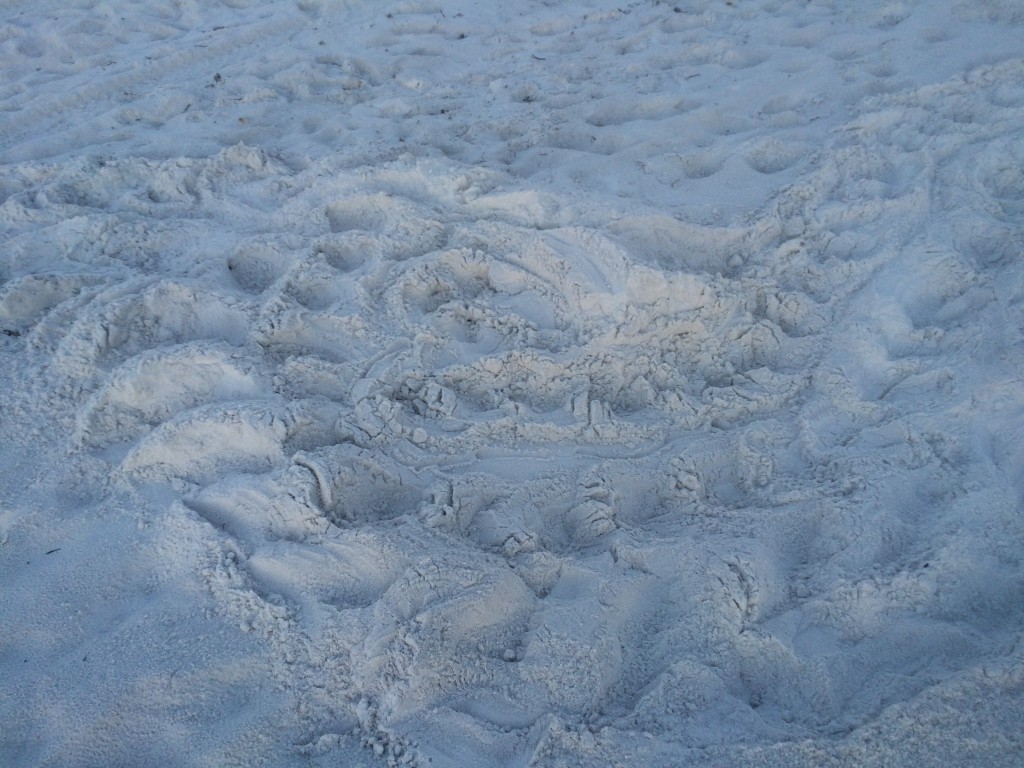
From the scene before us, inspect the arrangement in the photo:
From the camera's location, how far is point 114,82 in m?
3.79

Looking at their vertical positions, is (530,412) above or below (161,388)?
below

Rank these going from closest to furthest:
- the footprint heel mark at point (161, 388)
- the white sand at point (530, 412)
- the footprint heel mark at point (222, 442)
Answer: the white sand at point (530, 412) < the footprint heel mark at point (222, 442) < the footprint heel mark at point (161, 388)

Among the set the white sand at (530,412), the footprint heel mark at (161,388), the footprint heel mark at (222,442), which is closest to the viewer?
the white sand at (530,412)

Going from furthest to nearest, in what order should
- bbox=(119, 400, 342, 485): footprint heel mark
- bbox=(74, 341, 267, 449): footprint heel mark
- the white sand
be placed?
bbox=(74, 341, 267, 449): footprint heel mark, bbox=(119, 400, 342, 485): footprint heel mark, the white sand

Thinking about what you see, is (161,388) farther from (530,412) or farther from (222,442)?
(530,412)

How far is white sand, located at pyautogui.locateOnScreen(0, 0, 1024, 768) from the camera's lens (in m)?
1.52

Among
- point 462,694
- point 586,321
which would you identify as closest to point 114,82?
point 586,321

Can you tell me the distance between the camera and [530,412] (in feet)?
7.20

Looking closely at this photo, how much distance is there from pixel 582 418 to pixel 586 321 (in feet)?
1.29

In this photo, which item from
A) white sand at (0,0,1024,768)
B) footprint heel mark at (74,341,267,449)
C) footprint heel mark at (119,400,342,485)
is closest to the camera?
white sand at (0,0,1024,768)

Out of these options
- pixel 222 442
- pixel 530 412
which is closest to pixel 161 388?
pixel 222 442

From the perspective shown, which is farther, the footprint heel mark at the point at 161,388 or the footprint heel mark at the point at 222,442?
the footprint heel mark at the point at 161,388

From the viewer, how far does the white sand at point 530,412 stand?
1.52m

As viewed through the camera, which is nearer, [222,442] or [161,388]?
[222,442]
